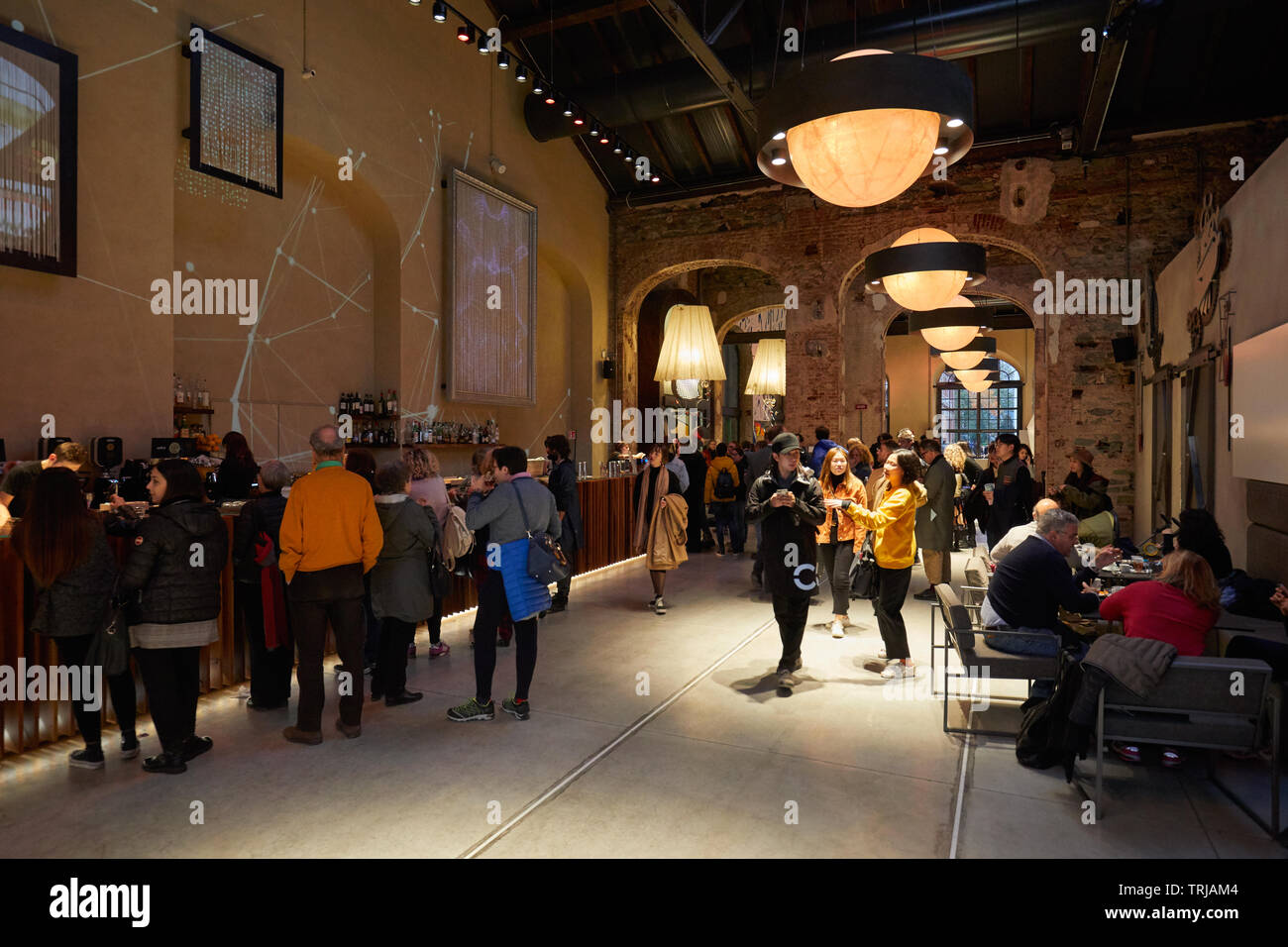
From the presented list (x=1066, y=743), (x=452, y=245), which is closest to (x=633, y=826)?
(x=1066, y=743)

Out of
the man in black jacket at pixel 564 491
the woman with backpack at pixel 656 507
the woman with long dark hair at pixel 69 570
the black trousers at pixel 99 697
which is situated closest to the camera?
the woman with long dark hair at pixel 69 570

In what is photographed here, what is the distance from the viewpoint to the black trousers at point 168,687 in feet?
11.6

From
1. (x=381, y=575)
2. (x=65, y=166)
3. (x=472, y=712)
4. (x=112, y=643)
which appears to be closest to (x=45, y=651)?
(x=112, y=643)

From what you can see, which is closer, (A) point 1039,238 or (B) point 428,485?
(B) point 428,485

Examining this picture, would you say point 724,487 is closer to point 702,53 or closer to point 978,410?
point 702,53

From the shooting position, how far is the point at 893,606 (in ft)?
17.2

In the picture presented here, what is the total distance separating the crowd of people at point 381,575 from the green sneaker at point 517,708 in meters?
0.01

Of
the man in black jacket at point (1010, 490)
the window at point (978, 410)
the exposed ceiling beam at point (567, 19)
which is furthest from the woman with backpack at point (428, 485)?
the window at point (978, 410)

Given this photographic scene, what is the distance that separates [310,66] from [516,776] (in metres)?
7.52

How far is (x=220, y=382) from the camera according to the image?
7695mm

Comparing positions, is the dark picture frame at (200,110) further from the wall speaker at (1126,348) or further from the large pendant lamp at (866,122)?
the wall speaker at (1126,348)

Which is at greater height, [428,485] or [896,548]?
[428,485]

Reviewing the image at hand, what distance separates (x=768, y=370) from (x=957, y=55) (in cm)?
734
